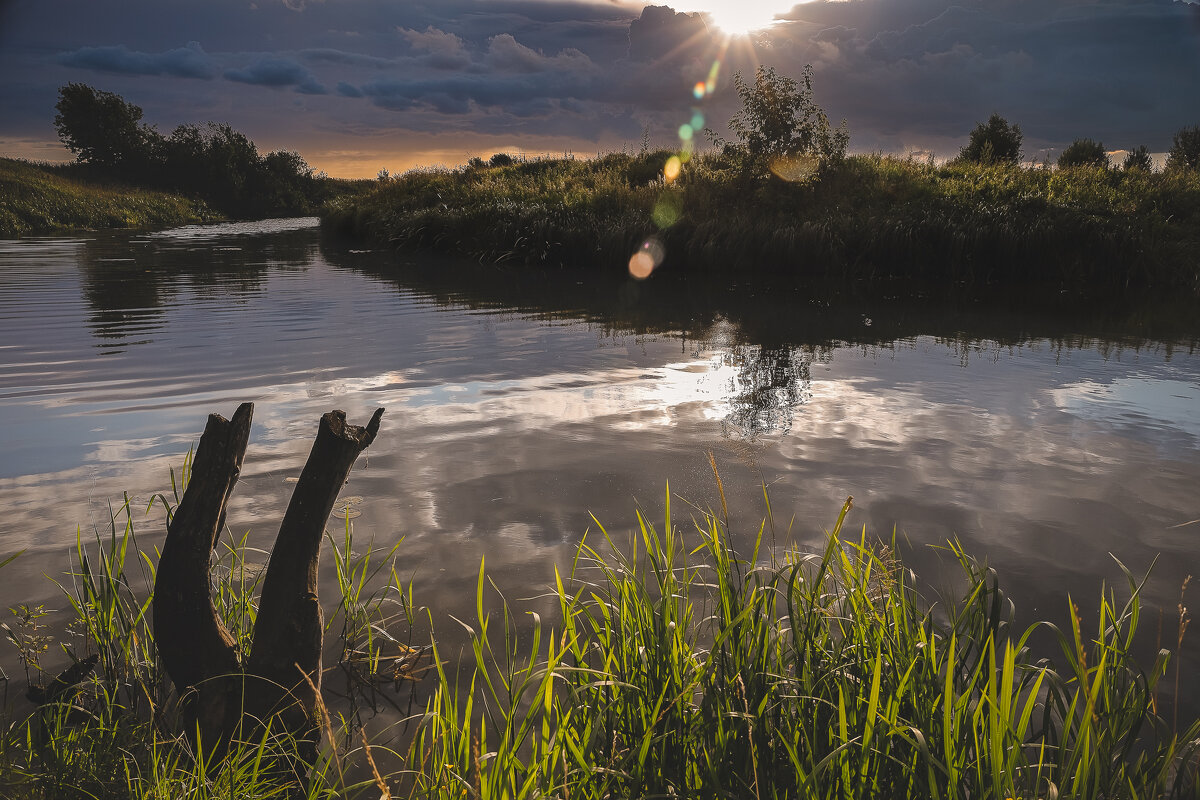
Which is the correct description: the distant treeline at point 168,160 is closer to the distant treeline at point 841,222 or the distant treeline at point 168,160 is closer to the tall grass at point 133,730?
the distant treeline at point 841,222

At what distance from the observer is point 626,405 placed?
6984mm

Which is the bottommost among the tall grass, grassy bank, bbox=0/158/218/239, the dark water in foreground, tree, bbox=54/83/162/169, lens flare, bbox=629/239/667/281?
the tall grass

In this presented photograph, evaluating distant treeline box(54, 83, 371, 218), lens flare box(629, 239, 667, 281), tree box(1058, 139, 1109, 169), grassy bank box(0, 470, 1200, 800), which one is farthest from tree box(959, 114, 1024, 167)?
distant treeline box(54, 83, 371, 218)

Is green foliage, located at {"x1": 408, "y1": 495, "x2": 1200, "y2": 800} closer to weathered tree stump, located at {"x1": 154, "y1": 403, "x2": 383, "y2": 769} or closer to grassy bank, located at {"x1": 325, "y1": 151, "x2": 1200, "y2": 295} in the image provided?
weathered tree stump, located at {"x1": 154, "y1": 403, "x2": 383, "y2": 769}

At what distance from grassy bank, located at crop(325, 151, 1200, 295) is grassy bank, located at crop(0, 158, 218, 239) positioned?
1208 inches

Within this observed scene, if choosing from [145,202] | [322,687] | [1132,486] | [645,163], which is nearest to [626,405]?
[1132,486]

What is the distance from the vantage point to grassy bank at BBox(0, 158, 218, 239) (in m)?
43.1

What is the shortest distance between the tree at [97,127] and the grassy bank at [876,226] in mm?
64010

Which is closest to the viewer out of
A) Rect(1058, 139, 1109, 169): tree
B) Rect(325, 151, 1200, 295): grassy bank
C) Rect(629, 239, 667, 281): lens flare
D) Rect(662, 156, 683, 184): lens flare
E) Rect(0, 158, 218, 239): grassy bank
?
Rect(325, 151, 1200, 295): grassy bank

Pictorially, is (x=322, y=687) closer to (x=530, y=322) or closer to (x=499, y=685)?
(x=499, y=685)

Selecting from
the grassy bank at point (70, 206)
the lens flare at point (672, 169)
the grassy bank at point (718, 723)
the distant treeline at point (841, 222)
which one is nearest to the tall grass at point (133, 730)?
the grassy bank at point (718, 723)

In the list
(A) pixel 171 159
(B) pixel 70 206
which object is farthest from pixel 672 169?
(A) pixel 171 159

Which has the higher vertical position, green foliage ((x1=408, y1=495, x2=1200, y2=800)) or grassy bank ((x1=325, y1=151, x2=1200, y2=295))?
grassy bank ((x1=325, y1=151, x2=1200, y2=295))

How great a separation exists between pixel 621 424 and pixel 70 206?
5473cm
